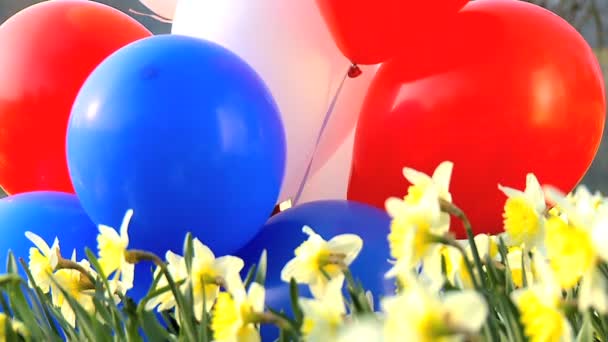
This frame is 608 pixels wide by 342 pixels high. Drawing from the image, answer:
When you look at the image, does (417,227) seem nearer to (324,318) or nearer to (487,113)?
(324,318)

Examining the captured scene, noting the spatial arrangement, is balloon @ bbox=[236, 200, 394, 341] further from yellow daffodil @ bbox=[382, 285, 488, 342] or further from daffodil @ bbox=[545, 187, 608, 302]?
yellow daffodil @ bbox=[382, 285, 488, 342]

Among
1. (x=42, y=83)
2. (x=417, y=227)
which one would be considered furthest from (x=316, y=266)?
(x=42, y=83)

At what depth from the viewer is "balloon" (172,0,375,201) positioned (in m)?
1.28

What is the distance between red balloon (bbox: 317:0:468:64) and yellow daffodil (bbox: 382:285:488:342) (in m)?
0.86

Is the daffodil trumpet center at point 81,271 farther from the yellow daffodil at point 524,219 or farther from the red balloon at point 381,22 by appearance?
the red balloon at point 381,22

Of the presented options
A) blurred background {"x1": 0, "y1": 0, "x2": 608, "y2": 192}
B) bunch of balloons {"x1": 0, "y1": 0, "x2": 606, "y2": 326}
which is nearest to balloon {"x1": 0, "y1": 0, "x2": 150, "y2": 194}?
bunch of balloons {"x1": 0, "y1": 0, "x2": 606, "y2": 326}

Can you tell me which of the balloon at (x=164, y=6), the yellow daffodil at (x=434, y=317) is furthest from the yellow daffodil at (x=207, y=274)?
the balloon at (x=164, y=6)

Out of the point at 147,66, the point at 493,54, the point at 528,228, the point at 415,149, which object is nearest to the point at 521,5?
the point at 493,54

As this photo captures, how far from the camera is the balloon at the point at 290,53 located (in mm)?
1282

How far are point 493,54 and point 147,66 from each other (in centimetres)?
50

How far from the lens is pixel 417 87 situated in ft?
4.03

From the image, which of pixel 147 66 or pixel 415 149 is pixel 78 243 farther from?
pixel 415 149

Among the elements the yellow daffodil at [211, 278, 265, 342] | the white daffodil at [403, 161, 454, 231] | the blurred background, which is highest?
the white daffodil at [403, 161, 454, 231]

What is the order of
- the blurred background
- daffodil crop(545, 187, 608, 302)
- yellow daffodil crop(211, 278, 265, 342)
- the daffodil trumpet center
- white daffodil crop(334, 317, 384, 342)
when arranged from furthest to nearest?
the blurred background → the daffodil trumpet center → yellow daffodil crop(211, 278, 265, 342) → daffodil crop(545, 187, 608, 302) → white daffodil crop(334, 317, 384, 342)
